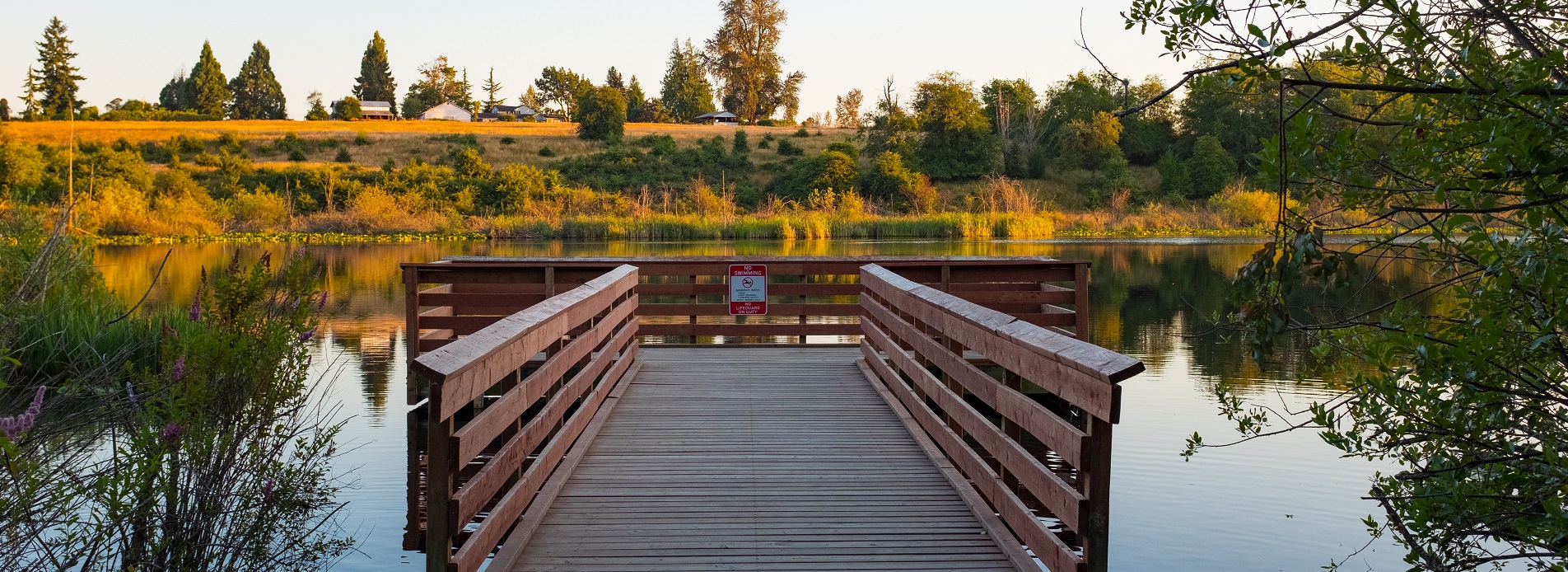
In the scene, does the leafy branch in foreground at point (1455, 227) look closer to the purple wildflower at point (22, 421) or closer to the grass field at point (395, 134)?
the purple wildflower at point (22, 421)

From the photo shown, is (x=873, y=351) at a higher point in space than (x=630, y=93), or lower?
lower

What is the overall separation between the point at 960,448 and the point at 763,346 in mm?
5408

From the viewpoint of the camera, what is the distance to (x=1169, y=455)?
26.7ft

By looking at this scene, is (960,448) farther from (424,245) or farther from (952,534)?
(424,245)

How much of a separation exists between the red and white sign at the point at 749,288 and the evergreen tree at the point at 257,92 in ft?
279

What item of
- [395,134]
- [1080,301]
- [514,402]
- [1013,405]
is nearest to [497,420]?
[514,402]

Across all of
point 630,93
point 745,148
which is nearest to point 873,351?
point 745,148

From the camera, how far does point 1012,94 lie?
193 ft

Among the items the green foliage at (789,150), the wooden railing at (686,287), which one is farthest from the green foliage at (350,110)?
the wooden railing at (686,287)

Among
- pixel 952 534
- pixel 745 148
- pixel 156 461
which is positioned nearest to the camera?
pixel 156 461

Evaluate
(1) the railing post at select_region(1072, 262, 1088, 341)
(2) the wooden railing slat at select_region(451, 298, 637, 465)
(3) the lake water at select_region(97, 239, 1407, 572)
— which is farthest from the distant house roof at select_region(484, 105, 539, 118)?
(2) the wooden railing slat at select_region(451, 298, 637, 465)

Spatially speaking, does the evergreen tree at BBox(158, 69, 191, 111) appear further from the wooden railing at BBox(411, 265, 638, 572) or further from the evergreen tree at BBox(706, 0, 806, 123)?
the wooden railing at BBox(411, 265, 638, 572)

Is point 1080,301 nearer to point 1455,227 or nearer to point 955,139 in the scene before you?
point 1455,227

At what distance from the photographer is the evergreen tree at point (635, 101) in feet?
275
